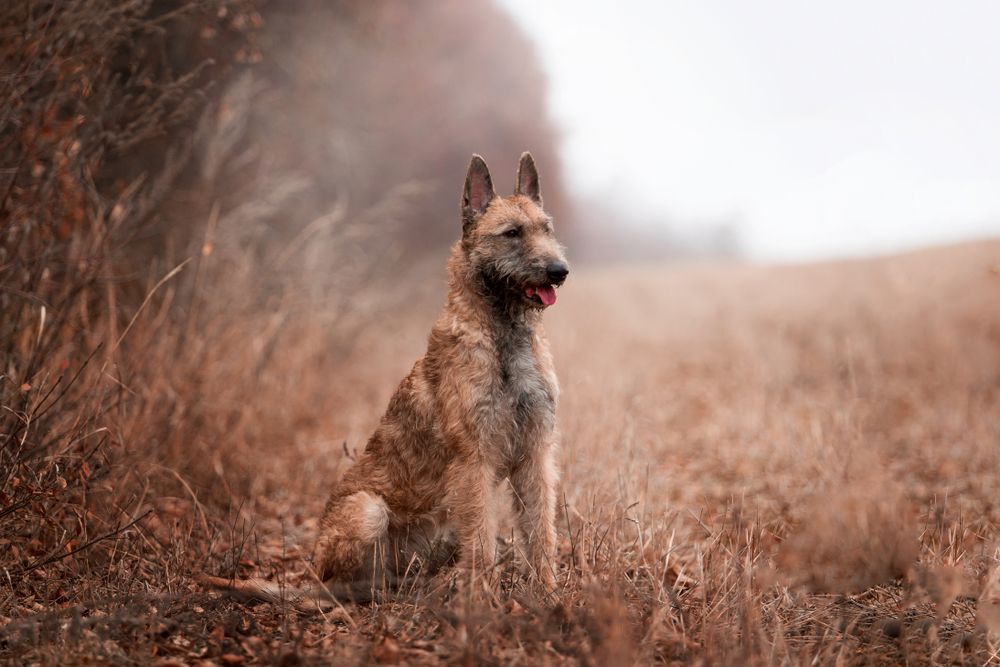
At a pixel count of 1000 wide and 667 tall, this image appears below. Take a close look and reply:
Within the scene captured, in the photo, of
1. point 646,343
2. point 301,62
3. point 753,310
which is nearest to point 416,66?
point 301,62

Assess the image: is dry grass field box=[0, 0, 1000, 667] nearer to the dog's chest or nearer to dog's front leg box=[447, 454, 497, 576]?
dog's front leg box=[447, 454, 497, 576]

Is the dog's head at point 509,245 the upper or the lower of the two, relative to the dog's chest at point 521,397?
upper

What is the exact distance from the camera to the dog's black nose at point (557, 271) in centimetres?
362

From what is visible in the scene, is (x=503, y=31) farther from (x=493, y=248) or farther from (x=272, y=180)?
(x=493, y=248)

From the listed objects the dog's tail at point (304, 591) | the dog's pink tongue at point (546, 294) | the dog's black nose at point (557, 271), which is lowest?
the dog's tail at point (304, 591)

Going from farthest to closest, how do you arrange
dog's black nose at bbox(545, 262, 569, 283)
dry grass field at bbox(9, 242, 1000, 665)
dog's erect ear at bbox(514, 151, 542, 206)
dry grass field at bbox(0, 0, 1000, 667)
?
dog's erect ear at bbox(514, 151, 542, 206) → dog's black nose at bbox(545, 262, 569, 283) → dry grass field at bbox(0, 0, 1000, 667) → dry grass field at bbox(9, 242, 1000, 665)

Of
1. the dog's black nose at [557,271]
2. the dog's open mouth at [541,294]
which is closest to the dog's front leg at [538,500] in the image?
the dog's open mouth at [541,294]

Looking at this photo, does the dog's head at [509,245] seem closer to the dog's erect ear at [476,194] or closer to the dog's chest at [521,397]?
the dog's erect ear at [476,194]

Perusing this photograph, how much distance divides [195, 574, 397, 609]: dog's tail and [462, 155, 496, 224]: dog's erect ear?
197 centimetres

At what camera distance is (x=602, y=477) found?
16.3 ft

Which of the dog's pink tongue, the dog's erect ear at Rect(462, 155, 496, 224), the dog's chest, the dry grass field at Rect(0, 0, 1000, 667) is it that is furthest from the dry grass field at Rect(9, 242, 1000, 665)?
the dog's erect ear at Rect(462, 155, 496, 224)

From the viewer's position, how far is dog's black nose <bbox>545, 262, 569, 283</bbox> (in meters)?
3.62

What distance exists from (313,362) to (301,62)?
4840 mm

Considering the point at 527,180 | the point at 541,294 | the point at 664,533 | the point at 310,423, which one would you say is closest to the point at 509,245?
the point at 541,294
